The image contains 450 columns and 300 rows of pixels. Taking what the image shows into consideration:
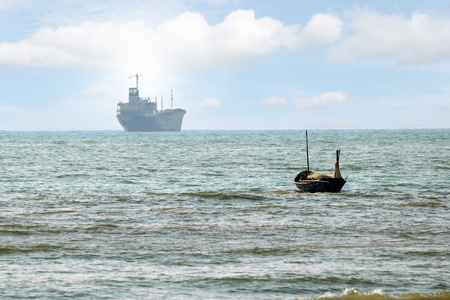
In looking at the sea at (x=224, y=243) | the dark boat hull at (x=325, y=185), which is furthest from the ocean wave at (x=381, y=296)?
the dark boat hull at (x=325, y=185)

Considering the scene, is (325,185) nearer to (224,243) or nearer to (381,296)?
(224,243)

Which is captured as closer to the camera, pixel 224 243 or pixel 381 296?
pixel 381 296

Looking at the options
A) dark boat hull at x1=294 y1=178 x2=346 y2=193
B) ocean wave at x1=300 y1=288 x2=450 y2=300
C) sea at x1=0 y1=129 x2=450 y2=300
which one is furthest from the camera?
dark boat hull at x1=294 y1=178 x2=346 y2=193

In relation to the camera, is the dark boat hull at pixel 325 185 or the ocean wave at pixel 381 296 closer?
the ocean wave at pixel 381 296

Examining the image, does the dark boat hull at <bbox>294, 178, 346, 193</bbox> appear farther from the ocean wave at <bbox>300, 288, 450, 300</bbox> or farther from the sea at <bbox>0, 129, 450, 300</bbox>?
the ocean wave at <bbox>300, 288, 450, 300</bbox>

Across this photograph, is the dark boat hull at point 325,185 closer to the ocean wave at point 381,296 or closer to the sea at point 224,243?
the sea at point 224,243

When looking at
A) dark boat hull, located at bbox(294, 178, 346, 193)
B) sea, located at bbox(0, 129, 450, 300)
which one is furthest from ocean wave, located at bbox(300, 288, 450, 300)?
dark boat hull, located at bbox(294, 178, 346, 193)

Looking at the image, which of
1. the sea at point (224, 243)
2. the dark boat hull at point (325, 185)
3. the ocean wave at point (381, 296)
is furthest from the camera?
the dark boat hull at point (325, 185)

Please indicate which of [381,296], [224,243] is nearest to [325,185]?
[224,243]

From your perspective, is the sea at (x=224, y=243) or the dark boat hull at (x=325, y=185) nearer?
the sea at (x=224, y=243)

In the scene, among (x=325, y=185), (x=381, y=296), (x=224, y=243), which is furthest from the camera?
(x=325, y=185)

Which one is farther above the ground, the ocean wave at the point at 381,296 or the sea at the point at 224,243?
the ocean wave at the point at 381,296

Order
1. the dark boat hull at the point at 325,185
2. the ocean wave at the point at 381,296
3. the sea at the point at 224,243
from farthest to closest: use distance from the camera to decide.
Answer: the dark boat hull at the point at 325,185 → the sea at the point at 224,243 → the ocean wave at the point at 381,296

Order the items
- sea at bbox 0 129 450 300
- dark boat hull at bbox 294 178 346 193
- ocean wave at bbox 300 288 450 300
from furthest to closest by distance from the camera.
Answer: dark boat hull at bbox 294 178 346 193 → sea at bbox 0 129 450 300 → ocean wave at bbox 300 288 450 300
